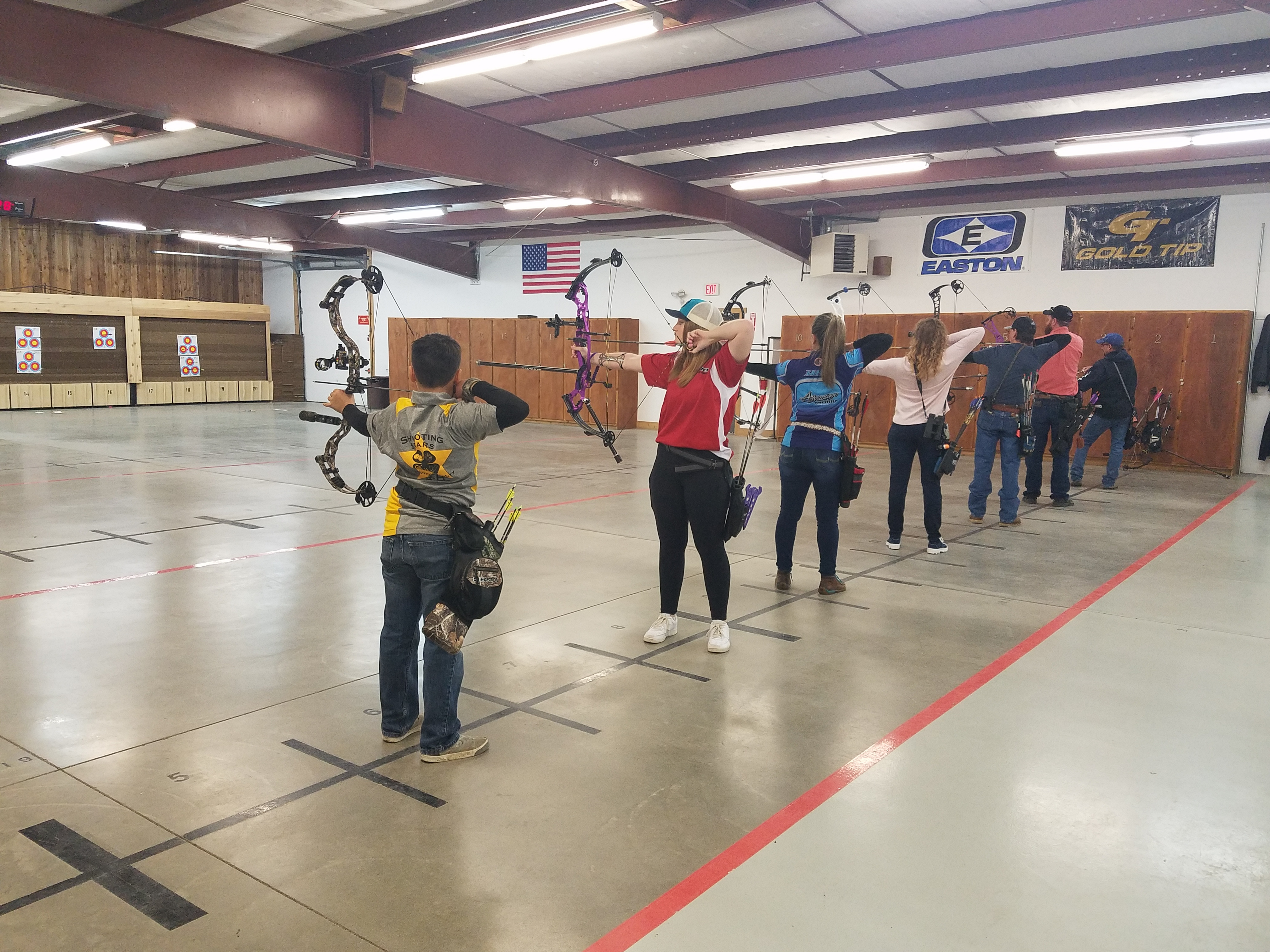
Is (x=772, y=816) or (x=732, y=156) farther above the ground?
(x=732, y=156)

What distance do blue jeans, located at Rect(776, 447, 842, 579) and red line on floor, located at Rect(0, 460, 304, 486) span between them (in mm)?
6816

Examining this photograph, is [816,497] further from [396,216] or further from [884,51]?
[396,216]

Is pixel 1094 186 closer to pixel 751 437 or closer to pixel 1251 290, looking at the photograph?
pixel 1251 290

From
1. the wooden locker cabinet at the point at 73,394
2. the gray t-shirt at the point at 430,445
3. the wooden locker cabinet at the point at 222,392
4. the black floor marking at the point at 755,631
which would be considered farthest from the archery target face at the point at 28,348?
the gray t-shirt at the point at 430,445

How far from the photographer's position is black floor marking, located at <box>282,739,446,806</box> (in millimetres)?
2586

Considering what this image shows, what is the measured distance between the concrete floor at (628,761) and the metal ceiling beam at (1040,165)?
488 cm

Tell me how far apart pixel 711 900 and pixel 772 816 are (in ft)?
1.47

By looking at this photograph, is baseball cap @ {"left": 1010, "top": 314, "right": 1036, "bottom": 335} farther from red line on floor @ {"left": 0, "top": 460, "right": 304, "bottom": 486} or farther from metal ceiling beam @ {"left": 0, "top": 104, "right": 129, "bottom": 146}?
metal ceiling beam @ {"left": 0, "top": 104, "right": 129, "bottom": 146}

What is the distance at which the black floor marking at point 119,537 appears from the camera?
5895 mm

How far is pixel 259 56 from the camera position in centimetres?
625

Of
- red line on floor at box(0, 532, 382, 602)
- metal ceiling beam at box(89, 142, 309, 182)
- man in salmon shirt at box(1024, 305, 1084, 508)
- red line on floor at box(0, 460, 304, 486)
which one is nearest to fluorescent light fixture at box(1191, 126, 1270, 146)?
man in salmon shirt at box(1024, 305, 1084, 508)

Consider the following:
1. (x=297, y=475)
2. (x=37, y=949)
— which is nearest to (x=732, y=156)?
(x=297, y=475)

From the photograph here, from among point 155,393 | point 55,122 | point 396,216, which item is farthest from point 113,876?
point 155,393

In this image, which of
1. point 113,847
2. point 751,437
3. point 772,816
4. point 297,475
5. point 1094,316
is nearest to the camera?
point 113,847
